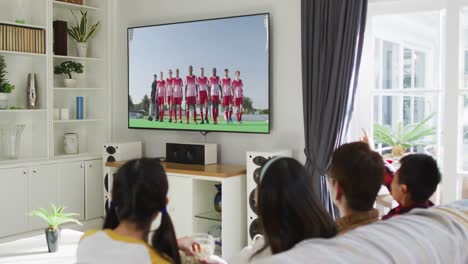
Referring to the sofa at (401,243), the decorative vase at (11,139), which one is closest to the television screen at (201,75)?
the decorative vase at (11,139)

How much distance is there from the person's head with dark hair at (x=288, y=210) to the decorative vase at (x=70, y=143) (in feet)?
15.2

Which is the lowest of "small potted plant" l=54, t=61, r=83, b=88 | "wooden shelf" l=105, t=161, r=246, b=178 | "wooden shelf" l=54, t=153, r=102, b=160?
"wooden shelf" l=105, t=161, r=246, b=178

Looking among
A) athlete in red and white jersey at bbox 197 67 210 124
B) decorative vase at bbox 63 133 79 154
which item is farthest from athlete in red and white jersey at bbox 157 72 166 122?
decorative vase at bbox 63 133 79 154

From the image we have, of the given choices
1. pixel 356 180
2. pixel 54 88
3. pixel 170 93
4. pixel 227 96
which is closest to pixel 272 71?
pixel 227 96

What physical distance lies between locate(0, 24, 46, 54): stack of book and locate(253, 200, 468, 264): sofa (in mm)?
4587

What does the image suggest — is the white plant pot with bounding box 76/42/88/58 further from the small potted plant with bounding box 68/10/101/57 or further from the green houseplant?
the green houseplant

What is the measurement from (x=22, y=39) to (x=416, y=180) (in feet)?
13.7

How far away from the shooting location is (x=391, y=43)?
4.36 metres

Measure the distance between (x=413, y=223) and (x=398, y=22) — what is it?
10.7 feet

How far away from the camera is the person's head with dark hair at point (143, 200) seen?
1.84 m

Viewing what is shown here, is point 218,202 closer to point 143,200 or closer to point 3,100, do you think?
point 3,100

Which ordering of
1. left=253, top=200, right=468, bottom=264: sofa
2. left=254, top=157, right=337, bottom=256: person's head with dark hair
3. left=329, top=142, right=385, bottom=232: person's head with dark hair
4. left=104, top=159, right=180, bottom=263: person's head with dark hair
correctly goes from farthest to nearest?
left=329, top=142, right=385, bottom=232: person's head with dark hair, left=104, top=159, right=180, bottom=263: person's head with dark hair, left=254, top=157, right=337, bottom=256: person's head with dark hair, left=253, top=200, right=468, bottom=264: sofa

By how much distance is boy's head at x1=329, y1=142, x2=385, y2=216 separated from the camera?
2035mm

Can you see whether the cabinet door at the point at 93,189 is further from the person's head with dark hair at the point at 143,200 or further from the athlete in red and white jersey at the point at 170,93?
the person's head with dark hair at the point at 143,200
